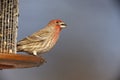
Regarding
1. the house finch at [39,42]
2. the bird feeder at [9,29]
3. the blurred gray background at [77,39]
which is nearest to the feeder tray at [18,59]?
the bird feeder at [9,29]

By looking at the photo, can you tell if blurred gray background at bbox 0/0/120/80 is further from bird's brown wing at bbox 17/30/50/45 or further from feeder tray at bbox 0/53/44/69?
feeder tray at bbox 0/53/44/69

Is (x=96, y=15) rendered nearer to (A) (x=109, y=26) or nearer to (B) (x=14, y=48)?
(A) (x=109, y=26)

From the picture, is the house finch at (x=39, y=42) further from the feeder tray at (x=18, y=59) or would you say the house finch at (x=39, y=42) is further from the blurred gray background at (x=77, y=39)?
the blurred gray background at (x=77, y=39)

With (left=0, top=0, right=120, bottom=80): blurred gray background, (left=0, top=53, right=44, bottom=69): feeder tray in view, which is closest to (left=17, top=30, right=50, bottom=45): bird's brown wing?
(left=0, top=53, right=44, bottom=69): feeder tray

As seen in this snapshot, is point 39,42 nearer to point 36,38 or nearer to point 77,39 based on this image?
point 36,38

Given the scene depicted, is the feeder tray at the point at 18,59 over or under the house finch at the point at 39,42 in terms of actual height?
under

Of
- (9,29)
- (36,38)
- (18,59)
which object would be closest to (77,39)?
(36,38)

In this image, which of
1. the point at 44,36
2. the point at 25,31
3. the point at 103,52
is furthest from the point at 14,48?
the point at 103,52

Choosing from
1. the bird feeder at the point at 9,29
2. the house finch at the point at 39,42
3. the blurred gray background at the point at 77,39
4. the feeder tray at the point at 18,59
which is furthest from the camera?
the blurred gray background at the point at 77,39
